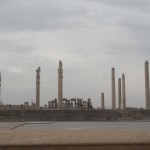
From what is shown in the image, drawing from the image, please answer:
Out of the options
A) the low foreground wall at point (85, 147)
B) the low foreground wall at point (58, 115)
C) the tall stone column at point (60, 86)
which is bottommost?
the low foreground wall at point (85, 147)

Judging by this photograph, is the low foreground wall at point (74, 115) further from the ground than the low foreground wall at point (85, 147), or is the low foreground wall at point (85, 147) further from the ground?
the low foreground wall at point (74, 115)

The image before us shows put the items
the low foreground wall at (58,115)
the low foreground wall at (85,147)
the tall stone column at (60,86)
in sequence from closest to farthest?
the low foreground wall at (85,147), the low foreground wall at (58,115), the tall stone column at (60,86)

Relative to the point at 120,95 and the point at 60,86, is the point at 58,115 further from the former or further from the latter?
the point at 120,95

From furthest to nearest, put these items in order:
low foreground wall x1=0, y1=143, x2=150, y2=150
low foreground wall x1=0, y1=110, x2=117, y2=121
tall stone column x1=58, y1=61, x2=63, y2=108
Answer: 1. tall stone column x1=58, y1=61, x2=63, y2=108
2. low foreground wall x1=0, y1=110, x2=117, y2=121
3. low foreground wall x1=0, y1=143, x2=150, y2=150

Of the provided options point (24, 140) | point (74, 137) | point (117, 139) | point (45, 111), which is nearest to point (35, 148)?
point (24, 140)

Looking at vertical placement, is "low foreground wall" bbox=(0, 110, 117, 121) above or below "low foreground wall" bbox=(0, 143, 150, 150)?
above

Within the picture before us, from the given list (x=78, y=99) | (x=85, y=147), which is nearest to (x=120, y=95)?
(x=78, y=99)

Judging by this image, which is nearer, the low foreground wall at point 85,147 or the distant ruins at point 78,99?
the low foreground wall at point 85,147

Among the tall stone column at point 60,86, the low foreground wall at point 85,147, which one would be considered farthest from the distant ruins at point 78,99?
the low foreground wall at point 85,147

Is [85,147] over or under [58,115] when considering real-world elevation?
under

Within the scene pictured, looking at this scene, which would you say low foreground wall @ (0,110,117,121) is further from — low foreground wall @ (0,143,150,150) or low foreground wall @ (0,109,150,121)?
low foreground wall @ (0,143,150,150)

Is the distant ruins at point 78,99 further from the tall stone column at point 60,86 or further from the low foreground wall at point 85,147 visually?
the low foreground wall at point 85,147

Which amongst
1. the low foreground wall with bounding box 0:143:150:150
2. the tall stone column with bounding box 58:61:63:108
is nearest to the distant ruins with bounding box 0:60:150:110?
the tall stone column with bounding box 58:61:63:108

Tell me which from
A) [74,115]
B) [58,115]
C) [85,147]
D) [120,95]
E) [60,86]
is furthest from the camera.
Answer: [120,95]
